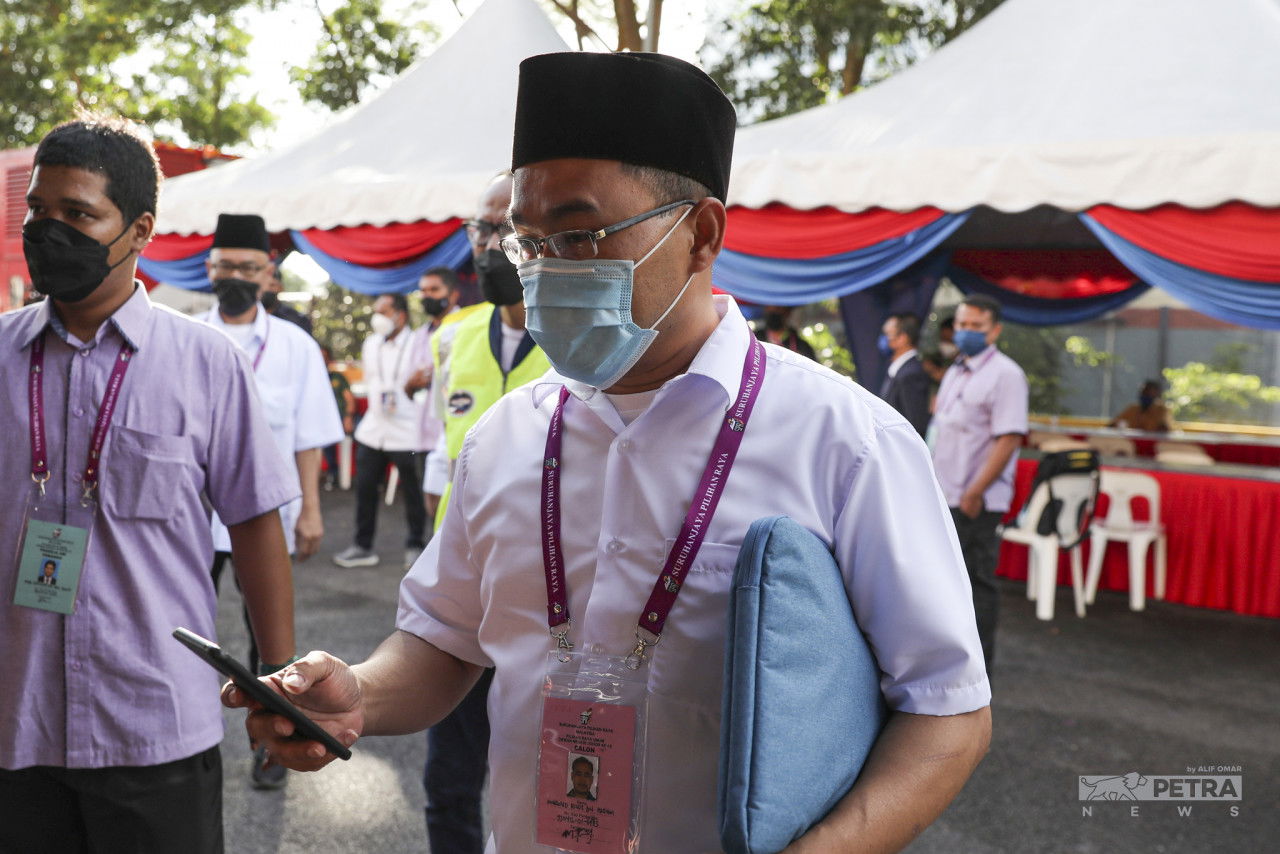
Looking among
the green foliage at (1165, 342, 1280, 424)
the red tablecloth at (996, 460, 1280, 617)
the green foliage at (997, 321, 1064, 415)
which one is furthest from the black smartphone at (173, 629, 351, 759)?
the green foliage at (1165, 342, 1280, 424)

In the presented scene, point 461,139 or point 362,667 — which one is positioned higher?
point 461,139

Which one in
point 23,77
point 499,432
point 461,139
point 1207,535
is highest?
point 23,77

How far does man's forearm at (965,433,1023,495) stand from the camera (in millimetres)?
Result: 5188

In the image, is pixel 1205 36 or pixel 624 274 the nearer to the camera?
pixel 624 274

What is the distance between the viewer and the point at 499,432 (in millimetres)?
1461

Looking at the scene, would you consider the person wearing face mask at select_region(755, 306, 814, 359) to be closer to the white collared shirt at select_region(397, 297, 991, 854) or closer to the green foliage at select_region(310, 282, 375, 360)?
the white collared shirt at select_region(397, 297, 991, 854)

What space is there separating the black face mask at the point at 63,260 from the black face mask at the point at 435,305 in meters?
5.53

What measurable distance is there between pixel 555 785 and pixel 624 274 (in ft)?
2.05

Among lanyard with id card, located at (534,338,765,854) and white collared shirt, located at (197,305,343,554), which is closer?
lanyard with id card, located at (534,338,765,854)

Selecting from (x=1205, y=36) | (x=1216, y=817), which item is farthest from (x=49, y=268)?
(x=1205, y=36)

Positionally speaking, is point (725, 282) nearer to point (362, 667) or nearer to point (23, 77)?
point (362, 667)

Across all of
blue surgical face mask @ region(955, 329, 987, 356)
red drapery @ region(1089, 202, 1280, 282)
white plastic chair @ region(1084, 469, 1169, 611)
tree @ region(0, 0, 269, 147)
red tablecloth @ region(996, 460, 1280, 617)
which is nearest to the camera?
red drapery @ region(1089, 202, 1280, 282)

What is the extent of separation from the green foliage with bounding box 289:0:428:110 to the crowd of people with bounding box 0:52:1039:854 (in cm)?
1479

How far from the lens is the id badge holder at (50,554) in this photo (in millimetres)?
1913
